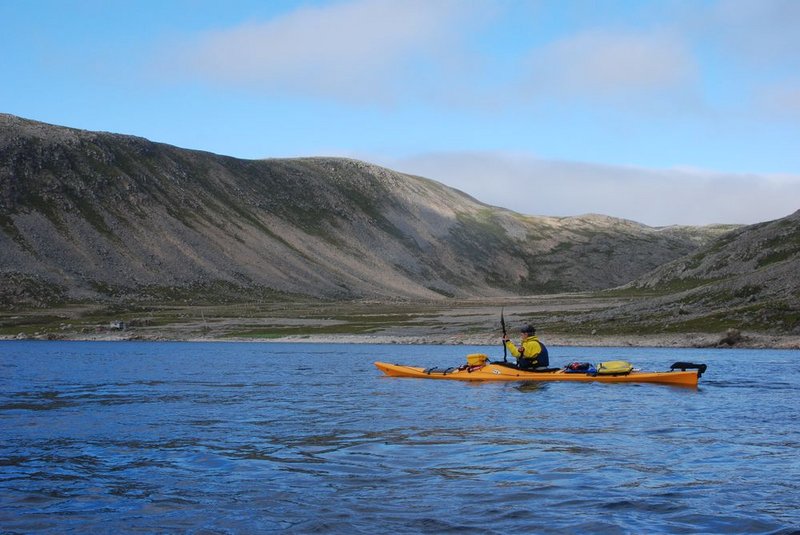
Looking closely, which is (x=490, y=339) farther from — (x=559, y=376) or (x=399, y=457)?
(x=399, y=457)

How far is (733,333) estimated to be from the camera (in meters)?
76.9

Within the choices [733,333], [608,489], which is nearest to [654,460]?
[608,489]

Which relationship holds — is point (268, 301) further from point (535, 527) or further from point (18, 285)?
point (535, 527)

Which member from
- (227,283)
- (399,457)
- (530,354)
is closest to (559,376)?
(530,354)

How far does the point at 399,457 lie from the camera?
23.2 meters

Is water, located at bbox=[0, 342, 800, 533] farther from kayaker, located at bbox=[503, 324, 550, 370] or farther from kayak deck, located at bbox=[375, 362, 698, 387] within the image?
kayaker, located at bbox=[503, 324, 550, 370]

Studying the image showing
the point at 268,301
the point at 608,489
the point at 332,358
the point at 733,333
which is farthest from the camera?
the point at 268,301

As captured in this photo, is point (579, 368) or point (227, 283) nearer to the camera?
point (579, 368)

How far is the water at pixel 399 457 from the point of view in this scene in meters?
16.7

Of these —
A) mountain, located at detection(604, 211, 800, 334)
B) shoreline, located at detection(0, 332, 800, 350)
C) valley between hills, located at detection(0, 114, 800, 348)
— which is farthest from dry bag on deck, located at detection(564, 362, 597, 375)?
mountain, located at detection(604, 211, 800, 334)

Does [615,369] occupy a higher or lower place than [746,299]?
lower

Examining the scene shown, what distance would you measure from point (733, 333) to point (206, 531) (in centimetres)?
6937

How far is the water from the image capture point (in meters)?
16.7

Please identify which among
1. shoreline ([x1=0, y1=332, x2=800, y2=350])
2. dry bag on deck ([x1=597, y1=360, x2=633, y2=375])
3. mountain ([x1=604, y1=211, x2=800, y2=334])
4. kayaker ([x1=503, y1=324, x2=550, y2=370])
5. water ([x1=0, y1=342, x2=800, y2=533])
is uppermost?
mountain ([x1=604, y1=211, x2=800, y2=334])
